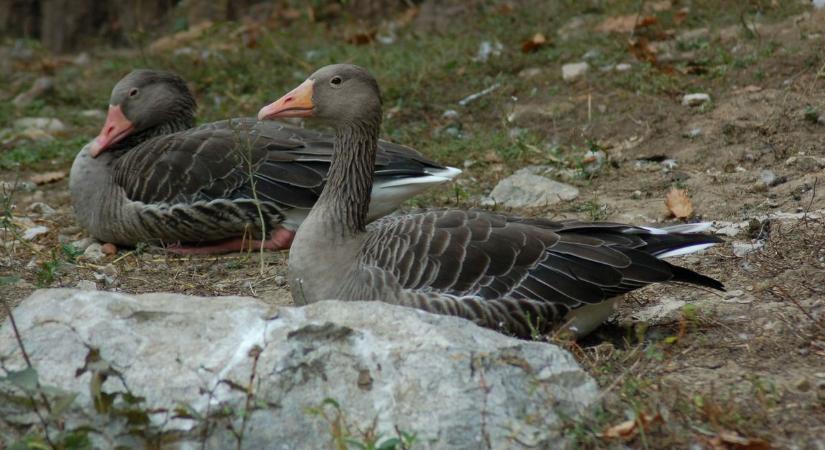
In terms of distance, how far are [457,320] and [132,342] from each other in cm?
112

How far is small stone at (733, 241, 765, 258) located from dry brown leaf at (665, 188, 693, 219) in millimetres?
705

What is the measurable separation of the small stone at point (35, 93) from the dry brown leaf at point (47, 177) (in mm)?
2216

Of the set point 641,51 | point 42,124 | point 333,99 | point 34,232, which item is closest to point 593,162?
point 641,51

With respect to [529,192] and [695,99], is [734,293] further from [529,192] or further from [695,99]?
[695,99]

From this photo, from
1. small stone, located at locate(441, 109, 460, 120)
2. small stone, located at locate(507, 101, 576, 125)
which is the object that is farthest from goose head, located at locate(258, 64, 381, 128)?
small stone, located at locate(441, 109, 460, 120)

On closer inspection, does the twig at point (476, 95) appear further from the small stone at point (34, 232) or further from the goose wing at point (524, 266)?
the goose wing at point (524, 266)

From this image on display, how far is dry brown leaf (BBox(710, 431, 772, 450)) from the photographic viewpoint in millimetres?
Result: 3537

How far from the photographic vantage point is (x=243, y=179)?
7004 millimetres

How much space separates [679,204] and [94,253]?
3591 millimetres

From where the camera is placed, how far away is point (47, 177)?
344 inches

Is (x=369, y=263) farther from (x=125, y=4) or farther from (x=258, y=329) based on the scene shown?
(x=125, y=4)

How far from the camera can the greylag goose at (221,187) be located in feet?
22.7

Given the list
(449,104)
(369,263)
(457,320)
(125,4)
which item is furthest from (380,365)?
(125,4)

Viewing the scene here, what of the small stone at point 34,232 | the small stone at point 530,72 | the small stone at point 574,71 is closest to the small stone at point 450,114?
the small stone at point 530,72
